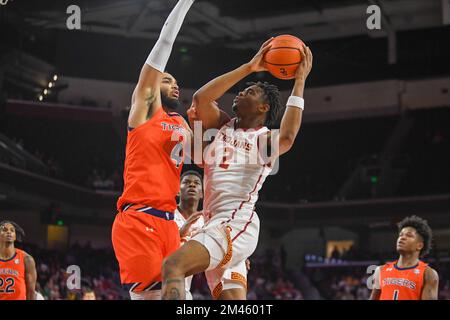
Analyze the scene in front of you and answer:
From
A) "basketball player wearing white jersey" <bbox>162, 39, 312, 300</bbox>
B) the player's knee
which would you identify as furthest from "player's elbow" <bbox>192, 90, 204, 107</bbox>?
the player's knee

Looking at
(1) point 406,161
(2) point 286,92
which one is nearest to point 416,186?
(1) point 406,161

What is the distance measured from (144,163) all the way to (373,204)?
17350 mm

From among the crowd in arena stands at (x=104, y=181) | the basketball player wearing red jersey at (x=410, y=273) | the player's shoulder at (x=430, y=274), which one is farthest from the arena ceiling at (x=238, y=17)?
the player's shoulder at (x=430, y=274)

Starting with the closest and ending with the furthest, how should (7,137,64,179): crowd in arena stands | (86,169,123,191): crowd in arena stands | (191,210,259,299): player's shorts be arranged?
1. (191,210,259,299): player's shorts
2. (7,137,64,179): crowd in arena stands
3. (86,169,123,191): crowd in arena stands

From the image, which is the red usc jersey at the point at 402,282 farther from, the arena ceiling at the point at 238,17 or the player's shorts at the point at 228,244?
the arena ceiling at the point at 238,17

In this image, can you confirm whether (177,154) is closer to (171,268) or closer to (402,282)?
(171,268)

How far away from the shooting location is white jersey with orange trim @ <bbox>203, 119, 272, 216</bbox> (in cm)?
396

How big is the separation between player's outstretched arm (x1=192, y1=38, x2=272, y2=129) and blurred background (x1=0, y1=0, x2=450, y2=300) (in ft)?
45.4

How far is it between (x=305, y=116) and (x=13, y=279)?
16.5 meters

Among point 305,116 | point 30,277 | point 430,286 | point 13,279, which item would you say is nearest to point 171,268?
point 430,286

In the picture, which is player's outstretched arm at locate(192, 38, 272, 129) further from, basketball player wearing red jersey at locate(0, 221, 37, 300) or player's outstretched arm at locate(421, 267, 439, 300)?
basketball player wearing red jersey at locate(0, 221, 37, 300)

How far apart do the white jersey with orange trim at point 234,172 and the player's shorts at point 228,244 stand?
79 millimetres

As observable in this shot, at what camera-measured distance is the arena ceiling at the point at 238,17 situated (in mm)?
19453

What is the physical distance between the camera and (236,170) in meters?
4.01
